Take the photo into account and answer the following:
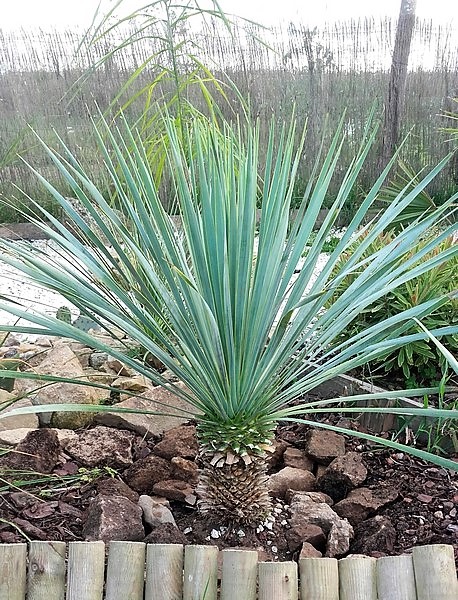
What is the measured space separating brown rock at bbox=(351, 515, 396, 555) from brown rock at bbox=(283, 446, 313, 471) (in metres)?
0.32

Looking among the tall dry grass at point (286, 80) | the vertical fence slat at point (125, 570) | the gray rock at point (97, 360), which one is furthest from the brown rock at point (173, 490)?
the tall dry grass at point (286, 80)

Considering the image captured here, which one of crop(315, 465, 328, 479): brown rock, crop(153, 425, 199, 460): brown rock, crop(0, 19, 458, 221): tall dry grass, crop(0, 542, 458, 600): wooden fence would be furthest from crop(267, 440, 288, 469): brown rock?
crop(0, 19, 458, 221): tall dry grass

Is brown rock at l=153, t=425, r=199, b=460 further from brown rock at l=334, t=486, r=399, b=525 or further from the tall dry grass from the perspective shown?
the tall dry grass

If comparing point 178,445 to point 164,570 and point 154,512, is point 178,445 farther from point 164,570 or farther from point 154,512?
point 164,570

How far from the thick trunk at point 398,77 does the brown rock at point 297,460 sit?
5.51m

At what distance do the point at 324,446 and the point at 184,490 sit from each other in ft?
1.39

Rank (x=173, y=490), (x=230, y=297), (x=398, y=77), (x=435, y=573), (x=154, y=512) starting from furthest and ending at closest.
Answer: (x=398, y=77), (x=173, y=490), (x=154, y=512), (x=230, y=297), (x=435, y=573)

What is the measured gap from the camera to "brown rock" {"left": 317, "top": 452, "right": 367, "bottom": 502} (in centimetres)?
175

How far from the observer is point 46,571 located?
121cm

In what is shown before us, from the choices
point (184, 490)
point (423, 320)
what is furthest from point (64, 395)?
point (423, 320)

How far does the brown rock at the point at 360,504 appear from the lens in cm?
164

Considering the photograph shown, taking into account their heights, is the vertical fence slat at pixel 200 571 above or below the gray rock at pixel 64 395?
below

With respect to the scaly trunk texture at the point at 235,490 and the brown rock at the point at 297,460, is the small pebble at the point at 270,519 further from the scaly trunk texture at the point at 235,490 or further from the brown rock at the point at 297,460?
Answer: the brown rock at the point at 297,460

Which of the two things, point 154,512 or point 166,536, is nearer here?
point 166,536
